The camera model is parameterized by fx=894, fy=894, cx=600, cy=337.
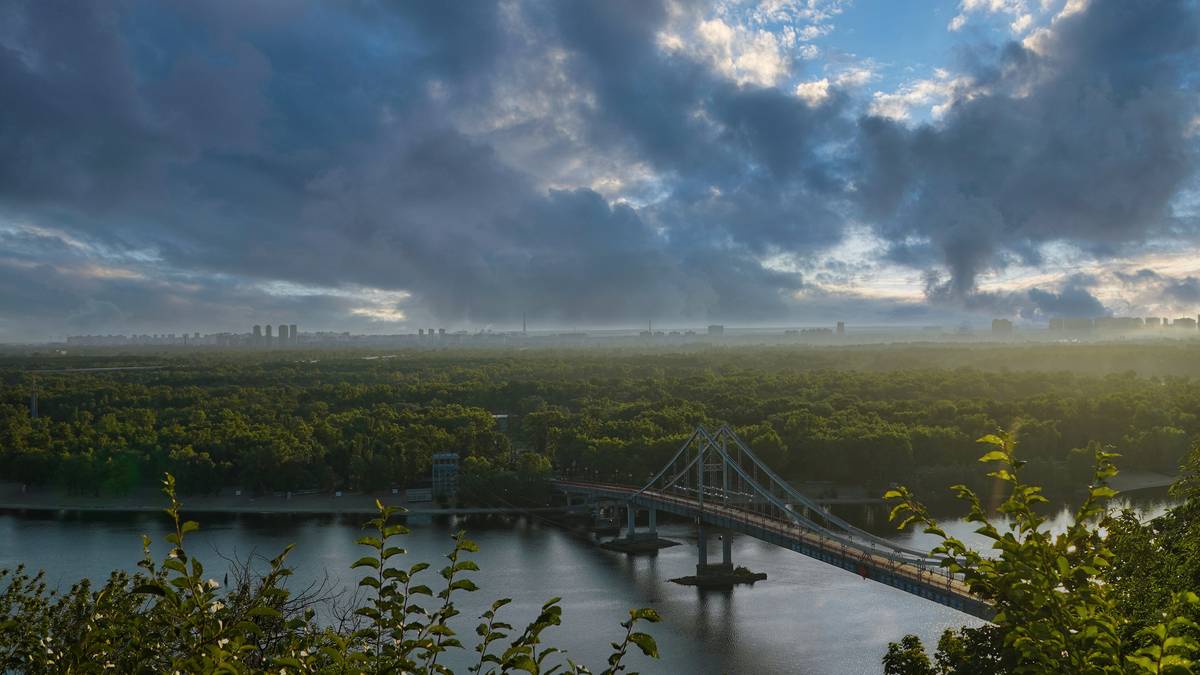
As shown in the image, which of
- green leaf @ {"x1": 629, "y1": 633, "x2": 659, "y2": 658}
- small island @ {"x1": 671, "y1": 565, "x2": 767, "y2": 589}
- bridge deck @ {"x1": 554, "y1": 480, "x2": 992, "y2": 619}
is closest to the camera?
green leaf @ {"x1": 629, "y1": 633, "x2": 659, "y2": 658}

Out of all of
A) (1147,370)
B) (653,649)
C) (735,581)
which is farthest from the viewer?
(1147,370)

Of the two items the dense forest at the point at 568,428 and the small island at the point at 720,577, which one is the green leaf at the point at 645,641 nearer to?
the small island at the point at 720,577

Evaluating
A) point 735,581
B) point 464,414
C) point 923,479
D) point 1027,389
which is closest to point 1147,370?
point 1027,389

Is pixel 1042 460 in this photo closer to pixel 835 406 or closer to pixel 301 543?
pixel 835 406

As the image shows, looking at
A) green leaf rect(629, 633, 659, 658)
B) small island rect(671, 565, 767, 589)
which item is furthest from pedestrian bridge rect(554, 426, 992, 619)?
green leaf rect(629, 633, 659, 658)

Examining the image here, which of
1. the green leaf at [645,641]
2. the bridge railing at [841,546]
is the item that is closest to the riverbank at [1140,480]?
the bridge railing at [841,546]

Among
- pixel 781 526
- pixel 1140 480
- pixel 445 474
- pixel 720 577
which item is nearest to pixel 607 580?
pixel 720 577

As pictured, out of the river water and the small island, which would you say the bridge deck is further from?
the small island
